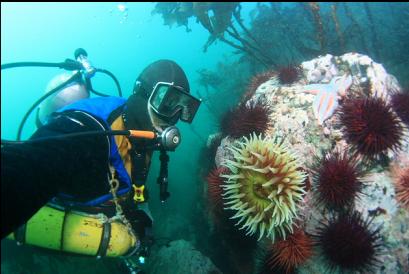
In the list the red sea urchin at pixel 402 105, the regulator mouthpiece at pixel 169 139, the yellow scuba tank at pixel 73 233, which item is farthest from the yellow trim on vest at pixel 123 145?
the red sea urchin at pixel 402 105

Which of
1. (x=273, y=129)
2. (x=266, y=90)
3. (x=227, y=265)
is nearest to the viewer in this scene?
(x=273, y=129)

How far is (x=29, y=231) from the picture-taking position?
3180 mm

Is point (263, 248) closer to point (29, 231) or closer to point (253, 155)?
point (253, 155)

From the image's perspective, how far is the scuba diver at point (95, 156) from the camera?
208cm

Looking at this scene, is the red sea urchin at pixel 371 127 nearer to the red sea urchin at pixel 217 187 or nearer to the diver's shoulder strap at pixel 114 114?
the red sea urchin at pixel 217 187

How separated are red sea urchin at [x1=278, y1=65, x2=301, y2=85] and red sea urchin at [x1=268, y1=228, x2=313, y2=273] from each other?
8.90 feet

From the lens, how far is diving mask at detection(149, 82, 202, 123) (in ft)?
12.7

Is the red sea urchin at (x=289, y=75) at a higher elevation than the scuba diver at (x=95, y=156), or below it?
higher

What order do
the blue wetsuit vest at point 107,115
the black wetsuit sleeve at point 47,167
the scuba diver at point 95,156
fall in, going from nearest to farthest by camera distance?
the black wetsuit sleeve at point 47,167 < the scuba diver at point 95,156 < the blue wetsuit vest at point 107,115

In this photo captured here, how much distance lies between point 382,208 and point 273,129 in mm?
1754

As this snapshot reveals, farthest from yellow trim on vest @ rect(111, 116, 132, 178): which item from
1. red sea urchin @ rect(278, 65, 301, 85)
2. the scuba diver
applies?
red sea urchin @ rect(278, 65, 301, 85)

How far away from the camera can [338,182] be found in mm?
3537

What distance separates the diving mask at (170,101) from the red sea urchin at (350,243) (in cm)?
229

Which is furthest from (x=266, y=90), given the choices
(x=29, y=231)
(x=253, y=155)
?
(x=29, y=231)
